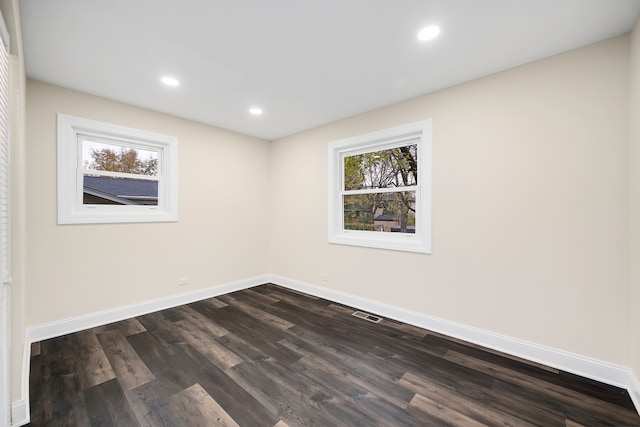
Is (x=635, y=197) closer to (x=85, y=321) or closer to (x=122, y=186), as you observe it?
(x=122, y=186)

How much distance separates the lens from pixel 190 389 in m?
1.92

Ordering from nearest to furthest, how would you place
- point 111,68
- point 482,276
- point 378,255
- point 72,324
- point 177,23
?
point 177,23
point 111,68
point 482,276
point 72,324
point 378,255

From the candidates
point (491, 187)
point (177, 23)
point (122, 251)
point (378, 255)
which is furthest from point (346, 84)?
point (122, 251)

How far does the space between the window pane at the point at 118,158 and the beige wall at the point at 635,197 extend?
4.55m

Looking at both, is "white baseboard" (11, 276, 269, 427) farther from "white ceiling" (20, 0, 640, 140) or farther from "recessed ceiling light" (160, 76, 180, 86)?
"recessed ceiling light" (160, 76, 180, 86)

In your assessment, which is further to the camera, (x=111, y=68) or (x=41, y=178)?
(x=41, y=178)

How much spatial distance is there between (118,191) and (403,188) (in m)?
3.37

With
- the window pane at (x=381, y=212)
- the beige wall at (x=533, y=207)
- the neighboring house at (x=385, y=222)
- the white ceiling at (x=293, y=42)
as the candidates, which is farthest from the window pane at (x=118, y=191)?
the beige wall at (x=533, y=207)

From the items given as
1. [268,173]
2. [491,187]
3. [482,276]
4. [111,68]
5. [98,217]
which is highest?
[111,68]

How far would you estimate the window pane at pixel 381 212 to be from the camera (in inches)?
126

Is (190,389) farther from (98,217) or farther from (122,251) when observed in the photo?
(98,217)

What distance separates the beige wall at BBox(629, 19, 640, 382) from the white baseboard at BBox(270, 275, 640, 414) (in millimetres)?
131

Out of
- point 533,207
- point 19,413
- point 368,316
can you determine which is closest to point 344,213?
point 368,316

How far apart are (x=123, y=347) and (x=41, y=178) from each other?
1811 mm
